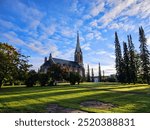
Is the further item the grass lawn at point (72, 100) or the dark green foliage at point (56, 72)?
the dark green foliage at point (56, 72)

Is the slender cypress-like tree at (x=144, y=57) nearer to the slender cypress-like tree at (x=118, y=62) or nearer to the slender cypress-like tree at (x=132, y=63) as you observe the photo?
the slender cypress-like tree at (x=132, y=63)

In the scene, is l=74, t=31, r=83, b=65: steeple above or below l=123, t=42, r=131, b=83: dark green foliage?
above

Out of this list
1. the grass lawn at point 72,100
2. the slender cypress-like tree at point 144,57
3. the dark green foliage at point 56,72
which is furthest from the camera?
the slender cypress-like tree at point 144,57

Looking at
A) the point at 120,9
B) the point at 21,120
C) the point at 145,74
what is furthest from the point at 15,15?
the point at 145,74

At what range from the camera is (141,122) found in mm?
7281

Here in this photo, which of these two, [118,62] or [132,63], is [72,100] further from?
[118,62]

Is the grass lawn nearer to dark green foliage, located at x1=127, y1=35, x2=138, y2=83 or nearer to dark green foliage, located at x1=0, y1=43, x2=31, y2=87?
dark green foliage, located at x1=0, y1=43, x2=31, y2=87

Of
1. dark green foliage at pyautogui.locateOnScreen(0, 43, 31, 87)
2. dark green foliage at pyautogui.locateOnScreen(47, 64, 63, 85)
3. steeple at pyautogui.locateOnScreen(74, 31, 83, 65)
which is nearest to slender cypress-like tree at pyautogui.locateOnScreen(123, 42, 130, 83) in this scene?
→ dark green foliage at pyautogui.locateOnScreen(47, 64, 63, 85)

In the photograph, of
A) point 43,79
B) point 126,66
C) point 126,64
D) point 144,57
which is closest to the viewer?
A: point 43,79

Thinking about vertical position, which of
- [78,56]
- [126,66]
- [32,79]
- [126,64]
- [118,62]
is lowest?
[32,79]

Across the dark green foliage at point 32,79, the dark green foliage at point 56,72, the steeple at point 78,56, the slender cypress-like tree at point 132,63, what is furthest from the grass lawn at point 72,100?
the steeple at point 78,56

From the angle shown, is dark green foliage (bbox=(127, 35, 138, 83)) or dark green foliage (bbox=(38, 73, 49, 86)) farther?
dark green foliage (bbox=(127, 35, 138, 83))

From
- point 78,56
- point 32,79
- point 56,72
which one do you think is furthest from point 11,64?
point 78,56

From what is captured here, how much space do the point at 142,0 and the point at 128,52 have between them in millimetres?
35507
